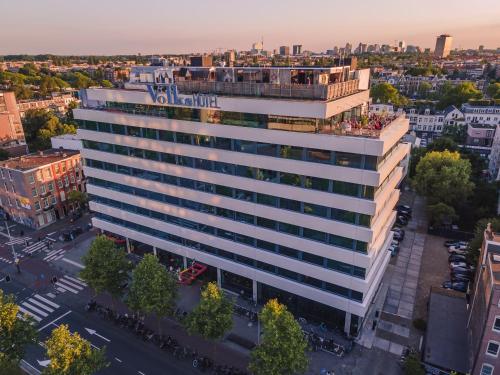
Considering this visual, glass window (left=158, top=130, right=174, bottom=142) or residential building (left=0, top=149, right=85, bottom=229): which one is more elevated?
glass window (left=158, top=130, right=174, bottom=142)

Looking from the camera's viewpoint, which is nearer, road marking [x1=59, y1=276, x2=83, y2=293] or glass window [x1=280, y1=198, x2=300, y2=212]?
glass window [x1=280, y1=198, x2=300, y2=212]

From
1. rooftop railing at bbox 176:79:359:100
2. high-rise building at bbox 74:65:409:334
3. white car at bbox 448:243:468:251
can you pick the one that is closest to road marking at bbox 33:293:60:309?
high-rise building at bbox 74:65:409:334

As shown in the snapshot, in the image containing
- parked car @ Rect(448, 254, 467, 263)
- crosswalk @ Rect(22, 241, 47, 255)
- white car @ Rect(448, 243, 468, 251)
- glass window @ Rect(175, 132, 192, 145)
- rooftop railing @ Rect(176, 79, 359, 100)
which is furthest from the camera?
crosswalk @ Rect(22, 241, 47, 255)

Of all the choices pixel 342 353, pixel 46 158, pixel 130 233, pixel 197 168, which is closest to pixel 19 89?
pixel 46 158

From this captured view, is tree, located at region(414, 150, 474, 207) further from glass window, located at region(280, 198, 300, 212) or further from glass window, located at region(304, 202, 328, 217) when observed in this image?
glass window, located at region(280, 198, 300, 212)

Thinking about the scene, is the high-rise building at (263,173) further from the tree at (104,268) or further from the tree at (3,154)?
the tree at (3,154)

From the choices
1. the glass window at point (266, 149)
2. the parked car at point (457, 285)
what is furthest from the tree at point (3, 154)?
the parked car at point (457, 285)

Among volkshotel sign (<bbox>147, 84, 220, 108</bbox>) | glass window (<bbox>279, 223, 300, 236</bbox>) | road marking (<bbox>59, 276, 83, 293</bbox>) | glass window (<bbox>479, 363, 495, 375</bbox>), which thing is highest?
volkshotel sign (<bbox>147, 84, 220, 108</bbox>)
